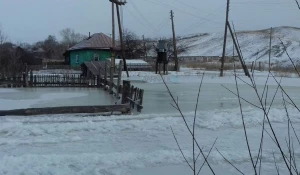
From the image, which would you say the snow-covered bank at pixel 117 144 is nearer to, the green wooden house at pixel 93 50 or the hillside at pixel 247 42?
the green wooden house at pixel 93 50

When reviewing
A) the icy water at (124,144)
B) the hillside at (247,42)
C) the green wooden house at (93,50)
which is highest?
the hillside at (247,42)

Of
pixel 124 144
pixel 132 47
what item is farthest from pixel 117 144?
pixel 132 47

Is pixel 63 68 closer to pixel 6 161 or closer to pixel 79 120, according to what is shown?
pixel 79 120

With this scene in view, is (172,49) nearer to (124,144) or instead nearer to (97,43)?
(97,43)

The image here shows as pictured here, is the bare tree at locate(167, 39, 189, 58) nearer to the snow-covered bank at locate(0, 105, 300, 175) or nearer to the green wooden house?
the green wooden house

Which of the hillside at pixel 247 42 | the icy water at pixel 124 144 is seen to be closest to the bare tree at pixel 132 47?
the hillside at pixel 247 42

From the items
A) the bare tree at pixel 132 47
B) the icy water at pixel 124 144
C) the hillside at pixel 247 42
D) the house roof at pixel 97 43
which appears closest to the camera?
the icy water at pixel 124 144

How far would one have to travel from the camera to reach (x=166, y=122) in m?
10.9

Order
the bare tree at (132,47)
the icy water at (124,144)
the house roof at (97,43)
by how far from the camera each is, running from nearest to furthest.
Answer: the icy water at (124,144) < the house roof at (97,43) < the bare tree at (132,47)

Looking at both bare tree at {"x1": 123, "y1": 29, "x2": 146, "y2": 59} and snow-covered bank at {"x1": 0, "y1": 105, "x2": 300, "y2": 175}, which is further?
bare tree at {"x1": 123, "y1": 29, "x2": 146, "y2": 59}

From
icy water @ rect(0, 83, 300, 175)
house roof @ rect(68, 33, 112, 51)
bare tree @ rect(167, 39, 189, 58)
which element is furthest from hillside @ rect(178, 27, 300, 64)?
icy water @ rect(0, 83, 300, 175)

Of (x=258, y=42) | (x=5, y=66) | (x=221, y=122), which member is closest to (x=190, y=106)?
(x=221, y=122)

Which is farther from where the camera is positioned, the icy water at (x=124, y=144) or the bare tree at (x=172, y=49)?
the bare tree at (x=172, y=49)

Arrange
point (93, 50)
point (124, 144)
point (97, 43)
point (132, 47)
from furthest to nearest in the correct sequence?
1. point (132, 47)
2. point (97, 43)
3. point (93, 50)
4. point (124, 144)
